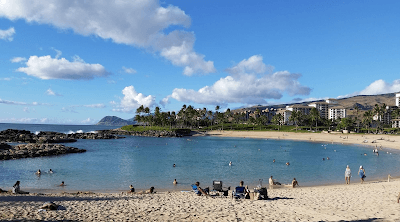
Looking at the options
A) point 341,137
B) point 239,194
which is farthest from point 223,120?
point 239,194

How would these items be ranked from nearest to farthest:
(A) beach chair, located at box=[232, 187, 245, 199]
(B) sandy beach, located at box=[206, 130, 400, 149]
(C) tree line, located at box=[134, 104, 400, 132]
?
(A) beach chair, located at box=[232, 187, 245, 199] < (B) sandy beach, located at box=[206, 130, 400, 149] < (C) tree line, located at box=[134, 104, 400, 132]

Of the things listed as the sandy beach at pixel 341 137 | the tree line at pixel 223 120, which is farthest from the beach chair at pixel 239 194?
the tree line at pixel 223 120

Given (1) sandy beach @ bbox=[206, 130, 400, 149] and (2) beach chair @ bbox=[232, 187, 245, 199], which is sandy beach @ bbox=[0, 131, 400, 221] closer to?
(2) beach chair @ bbox=[232, 187, 245, 199]

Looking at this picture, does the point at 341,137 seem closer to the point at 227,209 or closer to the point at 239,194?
the point at 239,194

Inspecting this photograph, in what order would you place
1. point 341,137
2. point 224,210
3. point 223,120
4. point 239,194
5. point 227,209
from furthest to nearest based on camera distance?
point 223,120 → point 341,137 → point 239,194 → point 227,209 → point 224,210

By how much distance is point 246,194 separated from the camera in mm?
18000

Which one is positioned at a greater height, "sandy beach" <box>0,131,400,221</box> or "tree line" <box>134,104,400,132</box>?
"tree line" <box>134,104,400,132</box>

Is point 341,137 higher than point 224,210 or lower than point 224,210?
lower

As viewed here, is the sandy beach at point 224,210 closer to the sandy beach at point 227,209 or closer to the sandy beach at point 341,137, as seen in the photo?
the sandy beach at point 227,209

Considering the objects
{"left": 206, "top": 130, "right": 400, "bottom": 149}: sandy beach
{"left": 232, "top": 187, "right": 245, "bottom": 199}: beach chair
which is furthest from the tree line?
{"left": 232, "top": 187, "right": 245, "bottom": 199}: beach chair

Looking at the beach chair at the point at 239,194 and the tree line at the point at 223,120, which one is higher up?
the tree line at the point at 223,120

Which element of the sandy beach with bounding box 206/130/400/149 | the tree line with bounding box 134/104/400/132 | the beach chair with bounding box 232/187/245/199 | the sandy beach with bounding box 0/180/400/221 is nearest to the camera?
the sandy beach with bounding box 0/180/400/221

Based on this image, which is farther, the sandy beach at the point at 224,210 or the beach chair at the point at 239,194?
the beach chair at the point at 239,194

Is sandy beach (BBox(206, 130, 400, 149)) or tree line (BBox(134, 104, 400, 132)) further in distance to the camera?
tree line (BBox(134, 104, 400, 132))
